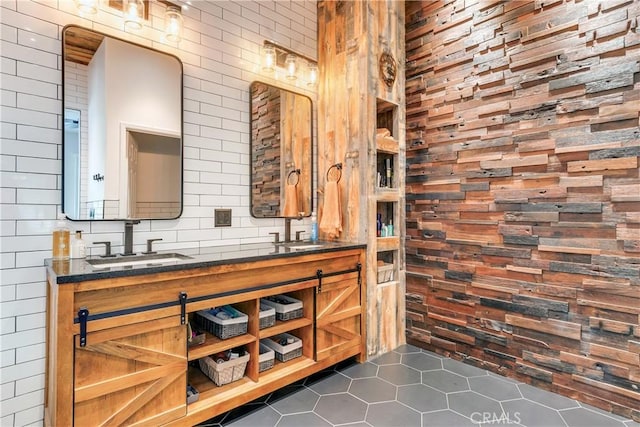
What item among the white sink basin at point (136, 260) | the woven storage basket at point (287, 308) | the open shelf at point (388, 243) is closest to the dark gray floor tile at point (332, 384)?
the woven storage basket at point (287, 308)

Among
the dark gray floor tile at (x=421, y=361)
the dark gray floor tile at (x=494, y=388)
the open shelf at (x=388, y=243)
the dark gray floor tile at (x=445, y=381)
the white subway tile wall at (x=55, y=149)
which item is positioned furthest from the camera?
the open shelf at (x=388, y=243)

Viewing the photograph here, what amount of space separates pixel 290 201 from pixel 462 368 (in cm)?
194

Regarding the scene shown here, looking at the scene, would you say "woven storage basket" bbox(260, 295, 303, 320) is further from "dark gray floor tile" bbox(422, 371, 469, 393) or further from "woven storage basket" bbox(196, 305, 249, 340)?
"dark gray floor tile" bbox(422, 371, 469, 393)

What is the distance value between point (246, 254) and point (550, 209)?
6.75 ft

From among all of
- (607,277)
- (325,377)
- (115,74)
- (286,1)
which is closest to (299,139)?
(286,1)

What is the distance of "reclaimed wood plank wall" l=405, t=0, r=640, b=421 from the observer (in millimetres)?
2123

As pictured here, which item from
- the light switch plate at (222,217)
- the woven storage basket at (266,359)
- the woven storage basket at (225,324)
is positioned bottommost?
the woven storage basket at (266,359)

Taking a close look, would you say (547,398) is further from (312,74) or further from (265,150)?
(312,74)

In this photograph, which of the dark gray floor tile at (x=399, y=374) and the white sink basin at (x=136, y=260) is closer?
the white sink basin at (x=136, y=260)

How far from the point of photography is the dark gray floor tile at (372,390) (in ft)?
7.53

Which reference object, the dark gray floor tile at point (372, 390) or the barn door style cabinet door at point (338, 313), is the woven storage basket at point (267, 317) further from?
the dark gray floor tile at point (372, 390)

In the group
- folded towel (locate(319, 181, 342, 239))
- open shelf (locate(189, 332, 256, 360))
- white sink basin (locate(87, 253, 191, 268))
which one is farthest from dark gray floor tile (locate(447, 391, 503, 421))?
white sink basin (locate(87, 253, 191, 268))

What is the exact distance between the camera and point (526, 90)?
8.14 feet

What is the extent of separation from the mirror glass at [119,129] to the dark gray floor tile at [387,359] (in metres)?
1.95
